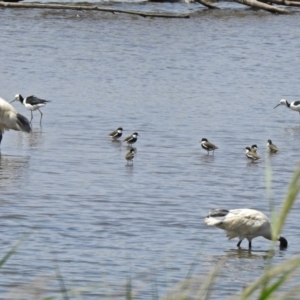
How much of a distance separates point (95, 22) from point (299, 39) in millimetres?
6526

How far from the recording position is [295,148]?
52.2 ft

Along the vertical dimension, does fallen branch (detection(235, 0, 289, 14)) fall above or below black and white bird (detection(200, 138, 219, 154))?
below

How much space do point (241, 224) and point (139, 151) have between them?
5333 mm

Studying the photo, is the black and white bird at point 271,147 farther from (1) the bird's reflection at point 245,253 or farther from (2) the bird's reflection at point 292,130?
(1) the bird's reflection at point 245,253

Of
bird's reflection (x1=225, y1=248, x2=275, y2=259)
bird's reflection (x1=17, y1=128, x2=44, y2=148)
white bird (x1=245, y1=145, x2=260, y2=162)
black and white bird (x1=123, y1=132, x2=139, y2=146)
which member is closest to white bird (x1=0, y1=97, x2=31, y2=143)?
bird's reflection (x1=17, y1=128, x2=44, y2=148)

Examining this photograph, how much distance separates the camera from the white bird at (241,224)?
9.85m

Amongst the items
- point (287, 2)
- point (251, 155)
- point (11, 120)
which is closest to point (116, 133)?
point (11, 120)

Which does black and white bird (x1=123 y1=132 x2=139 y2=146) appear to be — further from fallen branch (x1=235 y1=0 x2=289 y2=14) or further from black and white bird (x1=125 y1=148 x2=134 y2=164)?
fallen branch (x1=235 y1=0 x2=289 y2=14)

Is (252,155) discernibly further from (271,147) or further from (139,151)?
(139,151)

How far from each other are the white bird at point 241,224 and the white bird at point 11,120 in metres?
5.97

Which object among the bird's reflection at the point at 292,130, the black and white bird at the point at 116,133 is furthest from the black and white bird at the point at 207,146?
the bird's reflection at the point at 292,130

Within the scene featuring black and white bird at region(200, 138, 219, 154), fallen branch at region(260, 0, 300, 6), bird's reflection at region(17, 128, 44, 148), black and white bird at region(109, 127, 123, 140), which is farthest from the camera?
fallen branch at region(260, 0, 300, 6)

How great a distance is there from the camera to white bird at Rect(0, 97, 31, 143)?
15.5 meters

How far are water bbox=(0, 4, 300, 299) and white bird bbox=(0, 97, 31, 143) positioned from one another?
0.25 meters
